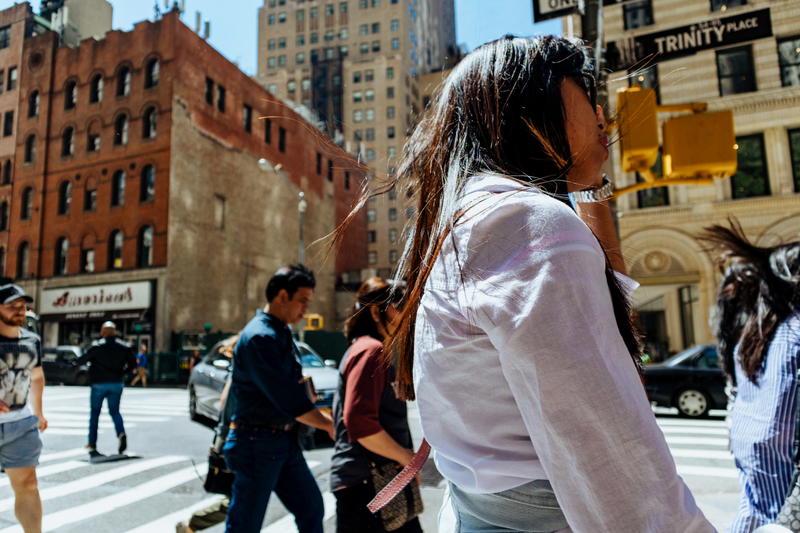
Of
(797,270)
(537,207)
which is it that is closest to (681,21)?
(797,270)

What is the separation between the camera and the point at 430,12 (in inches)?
A: 3575

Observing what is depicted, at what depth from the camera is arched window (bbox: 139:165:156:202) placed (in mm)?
28188

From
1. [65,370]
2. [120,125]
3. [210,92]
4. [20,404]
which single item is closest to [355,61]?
[210,92]

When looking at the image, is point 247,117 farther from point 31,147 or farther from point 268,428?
point 268,428

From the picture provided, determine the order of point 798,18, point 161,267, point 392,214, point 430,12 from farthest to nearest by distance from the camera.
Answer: point 430,12 → point 392,214 → point 161,267 → point 798,18

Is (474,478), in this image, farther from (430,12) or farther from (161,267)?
(430,12)

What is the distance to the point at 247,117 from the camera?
32.2 meters

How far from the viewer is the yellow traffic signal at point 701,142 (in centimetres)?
496

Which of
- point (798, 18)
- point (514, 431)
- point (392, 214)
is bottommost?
point (514, 431)

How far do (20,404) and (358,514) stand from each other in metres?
2.48

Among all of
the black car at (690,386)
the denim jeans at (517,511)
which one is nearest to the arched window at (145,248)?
the black car at (690,386)

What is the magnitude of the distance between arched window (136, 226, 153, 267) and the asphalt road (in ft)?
61.9

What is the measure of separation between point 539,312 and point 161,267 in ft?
98.9

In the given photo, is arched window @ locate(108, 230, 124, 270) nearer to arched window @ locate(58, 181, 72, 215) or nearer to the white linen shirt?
arched window @ locate(58, 181, 72, 215)
